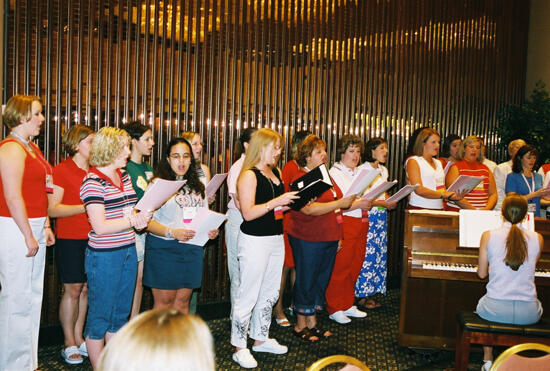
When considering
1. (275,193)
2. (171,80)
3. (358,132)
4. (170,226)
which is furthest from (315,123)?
(170,226)

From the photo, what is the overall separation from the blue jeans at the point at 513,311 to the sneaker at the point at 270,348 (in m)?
1.53

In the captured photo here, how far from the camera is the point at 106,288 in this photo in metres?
3.02

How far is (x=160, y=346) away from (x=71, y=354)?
322 centimetres

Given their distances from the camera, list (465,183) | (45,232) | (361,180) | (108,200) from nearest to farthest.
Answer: (108,200) → (45,232) → (361,180) → (465,183)

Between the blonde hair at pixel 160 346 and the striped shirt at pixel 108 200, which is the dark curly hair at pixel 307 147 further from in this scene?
the blonde hair at pixel 160 346

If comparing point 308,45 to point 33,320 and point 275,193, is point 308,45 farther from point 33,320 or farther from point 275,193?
point 33,320

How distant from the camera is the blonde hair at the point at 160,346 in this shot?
93 centimetres

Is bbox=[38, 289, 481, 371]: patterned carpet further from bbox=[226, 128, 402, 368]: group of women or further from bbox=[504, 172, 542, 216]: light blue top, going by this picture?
bbox=[504, 172, 542, 216]: light blue top

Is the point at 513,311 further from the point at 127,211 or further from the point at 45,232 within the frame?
the point at 45,232

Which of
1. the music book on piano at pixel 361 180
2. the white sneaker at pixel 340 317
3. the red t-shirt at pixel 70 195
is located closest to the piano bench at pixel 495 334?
the music book on piano at pixel 361 180

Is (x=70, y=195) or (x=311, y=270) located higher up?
(x=70, y=195)

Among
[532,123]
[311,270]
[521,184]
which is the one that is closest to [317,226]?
[311,270]

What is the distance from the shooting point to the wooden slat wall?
412 cm

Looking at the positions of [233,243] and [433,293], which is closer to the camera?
[433,293]
